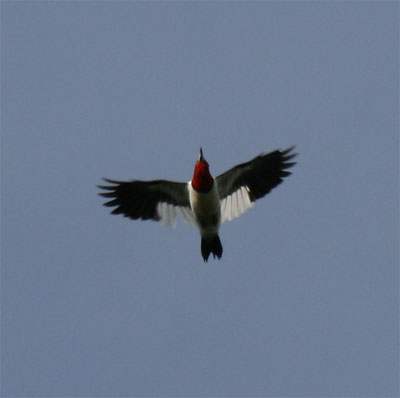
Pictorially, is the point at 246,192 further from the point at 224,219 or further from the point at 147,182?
the point at 147,182

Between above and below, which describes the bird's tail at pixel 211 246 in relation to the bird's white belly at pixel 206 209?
below

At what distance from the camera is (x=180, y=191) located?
17.4 metres

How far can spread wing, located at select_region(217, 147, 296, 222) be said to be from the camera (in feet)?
56.0

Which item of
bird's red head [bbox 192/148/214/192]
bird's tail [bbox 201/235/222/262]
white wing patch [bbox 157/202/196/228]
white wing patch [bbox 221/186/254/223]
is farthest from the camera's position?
white wing patch [bbox 157/202/196/228]

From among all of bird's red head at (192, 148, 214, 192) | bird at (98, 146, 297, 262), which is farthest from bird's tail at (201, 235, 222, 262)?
bird's red head at (192, 148, 214, 192)

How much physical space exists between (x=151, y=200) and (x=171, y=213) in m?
0.43

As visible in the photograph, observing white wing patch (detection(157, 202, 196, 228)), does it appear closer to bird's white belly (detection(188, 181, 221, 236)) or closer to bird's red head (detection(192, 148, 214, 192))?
bird's white belly (detection(188, 181, 221, 236))

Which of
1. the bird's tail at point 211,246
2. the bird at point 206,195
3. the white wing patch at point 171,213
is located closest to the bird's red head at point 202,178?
the bird at point 206,195

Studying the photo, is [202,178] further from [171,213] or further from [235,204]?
[171,213]

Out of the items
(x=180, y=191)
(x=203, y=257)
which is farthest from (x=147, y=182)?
(x=203, y=257)

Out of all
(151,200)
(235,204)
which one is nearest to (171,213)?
(151,200)

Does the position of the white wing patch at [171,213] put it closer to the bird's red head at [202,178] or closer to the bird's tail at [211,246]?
the bird's tail at [211,246]

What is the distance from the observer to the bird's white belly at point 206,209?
1658 cm

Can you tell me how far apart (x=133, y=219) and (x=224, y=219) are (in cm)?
167
